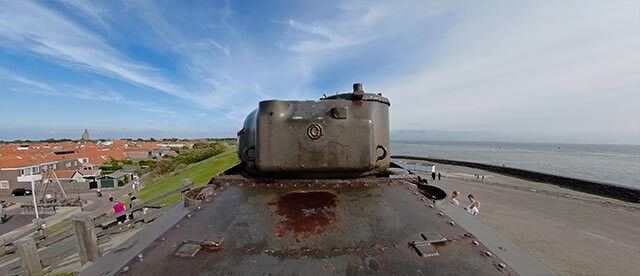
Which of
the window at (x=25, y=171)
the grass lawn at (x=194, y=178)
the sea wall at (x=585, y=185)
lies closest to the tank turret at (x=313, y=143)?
the grass lawn at (x=194, y=178)

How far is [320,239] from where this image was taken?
2199 mm

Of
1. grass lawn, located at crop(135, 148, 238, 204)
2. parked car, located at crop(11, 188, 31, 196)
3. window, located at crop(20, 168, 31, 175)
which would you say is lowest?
parked car, located at crop(11, 188, 31, 196)

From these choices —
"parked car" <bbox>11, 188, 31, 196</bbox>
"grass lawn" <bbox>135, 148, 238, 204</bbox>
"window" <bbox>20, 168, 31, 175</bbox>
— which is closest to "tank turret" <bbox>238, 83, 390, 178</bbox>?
"grass lawn" <bbox>135, 148, 238, 204</bbox>

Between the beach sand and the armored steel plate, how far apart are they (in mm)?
4783

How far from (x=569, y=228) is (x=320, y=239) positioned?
57.8 ft

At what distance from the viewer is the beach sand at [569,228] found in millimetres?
9891

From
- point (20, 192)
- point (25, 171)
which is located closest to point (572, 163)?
point (20, 192)

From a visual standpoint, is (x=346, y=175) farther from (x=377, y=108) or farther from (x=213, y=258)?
(x=213, y=258)

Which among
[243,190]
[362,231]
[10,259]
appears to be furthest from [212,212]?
[10,259]

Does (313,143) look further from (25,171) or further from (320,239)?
(25,171)

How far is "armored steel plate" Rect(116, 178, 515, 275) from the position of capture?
6.22ft

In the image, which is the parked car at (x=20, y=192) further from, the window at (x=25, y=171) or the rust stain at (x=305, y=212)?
the rust stain at (x=305, y=212)

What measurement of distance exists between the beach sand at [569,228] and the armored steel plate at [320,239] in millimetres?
4783

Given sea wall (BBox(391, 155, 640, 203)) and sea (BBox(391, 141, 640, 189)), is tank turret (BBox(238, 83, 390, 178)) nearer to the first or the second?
sea wall (BBox(391, 155, 640, 203))
